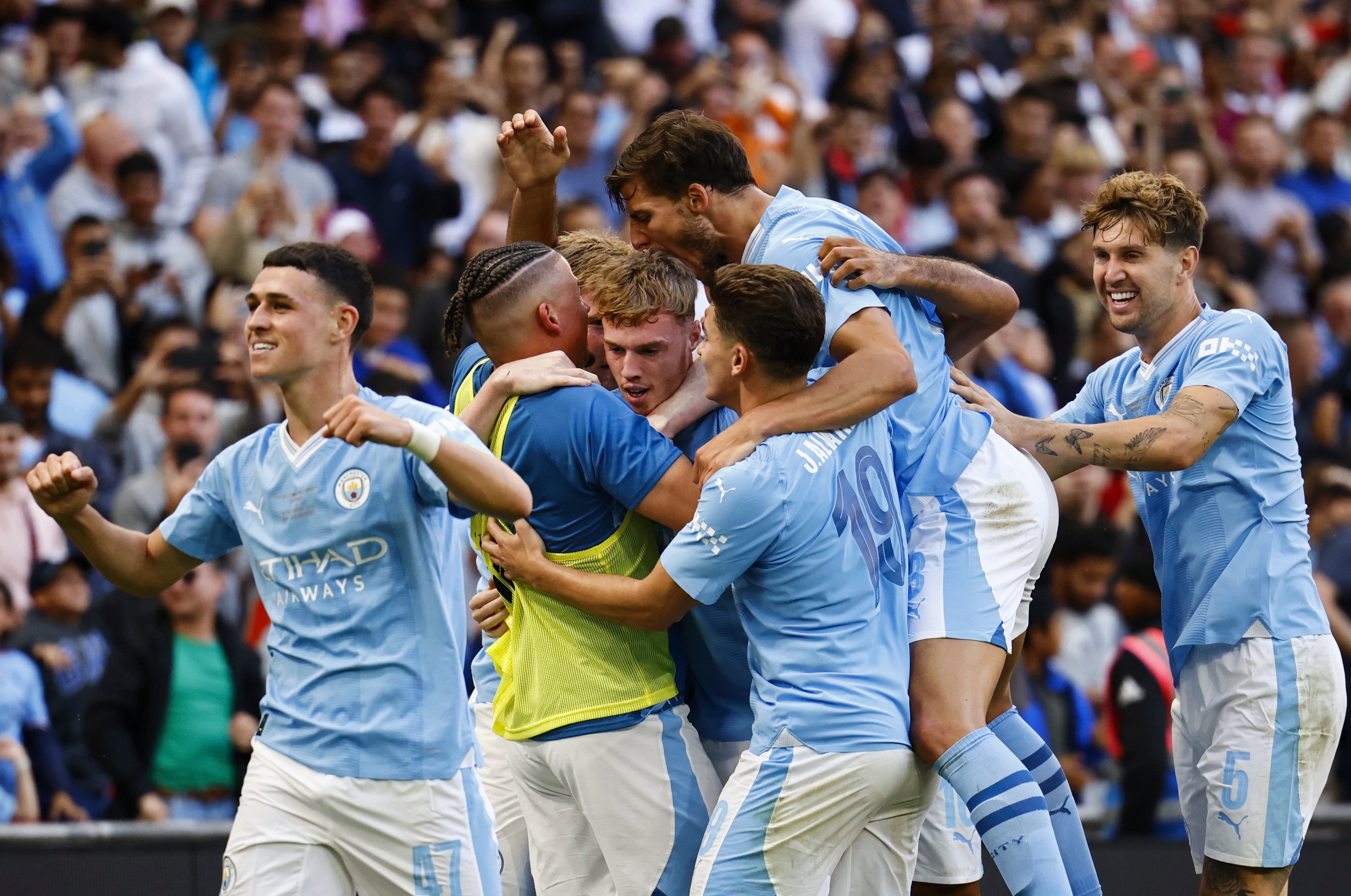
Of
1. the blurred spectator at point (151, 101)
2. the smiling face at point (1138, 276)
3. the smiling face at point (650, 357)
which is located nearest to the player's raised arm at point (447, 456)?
the smiling face at point (650, 357)

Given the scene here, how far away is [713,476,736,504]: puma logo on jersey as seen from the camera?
401cm

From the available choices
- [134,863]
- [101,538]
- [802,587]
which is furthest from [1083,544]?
[101,538]

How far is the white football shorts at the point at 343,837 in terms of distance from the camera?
4000 mm

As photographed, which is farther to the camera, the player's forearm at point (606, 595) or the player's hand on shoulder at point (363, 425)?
the player's forearm at point (606, 595)

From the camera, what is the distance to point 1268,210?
12352 mm

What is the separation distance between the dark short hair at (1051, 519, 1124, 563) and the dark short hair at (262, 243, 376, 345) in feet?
15.2

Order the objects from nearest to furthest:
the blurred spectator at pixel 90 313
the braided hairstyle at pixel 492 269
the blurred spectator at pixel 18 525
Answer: the braided hairstyle at pixel 492 269
the blurred spectator at pixel 18 525
the blurred spectator at pixel 90 313

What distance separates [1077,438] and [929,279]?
67 centimetres

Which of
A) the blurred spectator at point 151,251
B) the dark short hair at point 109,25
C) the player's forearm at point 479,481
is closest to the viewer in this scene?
the player's forearm at point 479,481

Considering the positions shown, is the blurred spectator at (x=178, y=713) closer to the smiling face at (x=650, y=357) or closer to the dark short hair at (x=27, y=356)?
the dark short hair at (x=27, y=356)

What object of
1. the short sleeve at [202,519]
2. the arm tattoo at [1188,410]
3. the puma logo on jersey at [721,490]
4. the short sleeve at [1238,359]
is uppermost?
the short sleeve at [202,519]

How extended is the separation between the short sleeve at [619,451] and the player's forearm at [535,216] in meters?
1.41

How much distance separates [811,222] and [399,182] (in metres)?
6.09

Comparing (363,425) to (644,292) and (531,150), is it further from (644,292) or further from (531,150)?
(531,150)
